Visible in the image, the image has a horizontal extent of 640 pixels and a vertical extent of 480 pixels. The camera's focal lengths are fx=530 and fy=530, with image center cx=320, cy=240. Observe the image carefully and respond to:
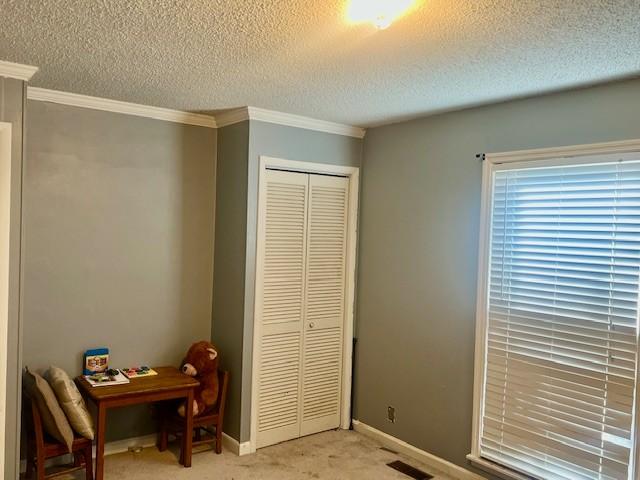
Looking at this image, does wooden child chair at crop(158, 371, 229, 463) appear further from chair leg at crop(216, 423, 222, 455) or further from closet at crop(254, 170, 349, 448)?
closet at crop(254, 170, 349, 448)

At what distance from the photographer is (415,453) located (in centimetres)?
369

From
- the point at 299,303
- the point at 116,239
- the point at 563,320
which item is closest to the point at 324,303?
the point at 299,303

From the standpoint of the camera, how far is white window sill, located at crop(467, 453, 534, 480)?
3.06 m

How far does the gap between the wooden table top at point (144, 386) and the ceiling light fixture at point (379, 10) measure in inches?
97.0

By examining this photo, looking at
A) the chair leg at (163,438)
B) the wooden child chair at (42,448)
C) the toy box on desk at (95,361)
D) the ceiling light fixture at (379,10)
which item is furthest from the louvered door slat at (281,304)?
the ceiling light fixture at (379,10)

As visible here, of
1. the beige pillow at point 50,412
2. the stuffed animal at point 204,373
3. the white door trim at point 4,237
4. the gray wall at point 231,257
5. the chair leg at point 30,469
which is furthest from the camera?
the gray wall at point 231,257

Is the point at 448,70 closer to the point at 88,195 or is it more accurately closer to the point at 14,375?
the point at 88,195

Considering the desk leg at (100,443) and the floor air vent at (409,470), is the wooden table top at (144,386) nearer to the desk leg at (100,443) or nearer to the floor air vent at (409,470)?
the desk leg at (100,443)

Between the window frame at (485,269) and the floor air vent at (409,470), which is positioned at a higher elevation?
the window frame at (485,269)

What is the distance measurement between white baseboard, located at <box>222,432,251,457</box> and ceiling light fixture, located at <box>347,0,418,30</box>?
2874mm

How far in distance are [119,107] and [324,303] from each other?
6.61 ft

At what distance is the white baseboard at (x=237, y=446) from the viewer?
365cm

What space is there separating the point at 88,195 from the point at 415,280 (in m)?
2.27

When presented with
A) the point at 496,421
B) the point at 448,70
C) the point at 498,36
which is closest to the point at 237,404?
the point at 496,421
